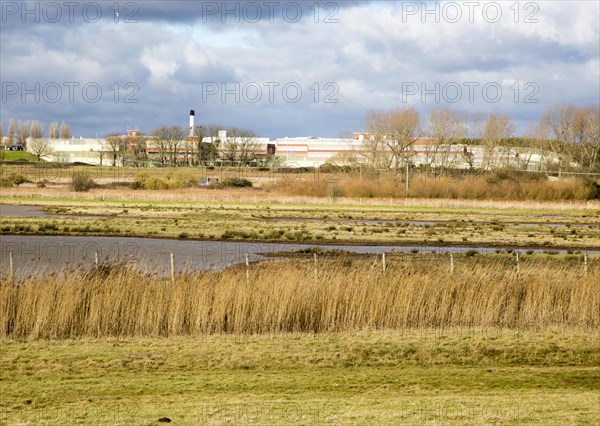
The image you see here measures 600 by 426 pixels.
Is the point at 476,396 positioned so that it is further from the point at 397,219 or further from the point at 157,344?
the point at 397,219

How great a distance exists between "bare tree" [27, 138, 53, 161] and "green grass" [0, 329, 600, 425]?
155m

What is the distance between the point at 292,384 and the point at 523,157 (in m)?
139

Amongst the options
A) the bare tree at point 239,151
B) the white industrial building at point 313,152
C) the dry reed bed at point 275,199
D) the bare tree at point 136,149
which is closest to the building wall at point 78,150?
the white industrial building at point 313,152

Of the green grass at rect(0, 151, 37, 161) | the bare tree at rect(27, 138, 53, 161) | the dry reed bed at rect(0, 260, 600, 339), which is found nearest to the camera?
the dry reed bed at rect(0, 260, 600, 339)

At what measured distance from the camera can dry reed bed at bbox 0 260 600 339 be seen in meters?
22.4

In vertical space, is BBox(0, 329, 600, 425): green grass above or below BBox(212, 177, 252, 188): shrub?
below

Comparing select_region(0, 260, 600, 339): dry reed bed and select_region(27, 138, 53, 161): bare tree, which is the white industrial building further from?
select_region(0, 260, 600, 339): dry reed bed

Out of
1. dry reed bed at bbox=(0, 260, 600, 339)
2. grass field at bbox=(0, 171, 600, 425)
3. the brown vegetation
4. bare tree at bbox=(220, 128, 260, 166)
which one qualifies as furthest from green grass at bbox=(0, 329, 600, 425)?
bare tree at bbox=(220, 128, 260, 166)

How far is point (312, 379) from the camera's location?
17688 mm

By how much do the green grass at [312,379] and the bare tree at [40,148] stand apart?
508ft

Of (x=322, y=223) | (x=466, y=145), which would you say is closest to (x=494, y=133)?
(x=466, y=145)

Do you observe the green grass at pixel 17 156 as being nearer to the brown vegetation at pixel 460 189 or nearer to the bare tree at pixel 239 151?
the bare tree at pixel 239 151

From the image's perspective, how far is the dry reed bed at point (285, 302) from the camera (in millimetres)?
22359

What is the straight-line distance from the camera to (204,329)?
894 inches
